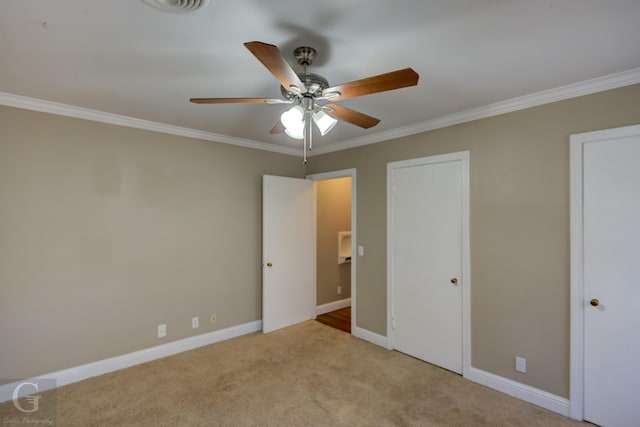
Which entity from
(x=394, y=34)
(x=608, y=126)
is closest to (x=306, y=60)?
(x=394, y=34)

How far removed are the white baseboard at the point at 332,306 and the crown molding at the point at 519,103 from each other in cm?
261

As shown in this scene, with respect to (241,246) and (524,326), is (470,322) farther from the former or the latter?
(241,246)

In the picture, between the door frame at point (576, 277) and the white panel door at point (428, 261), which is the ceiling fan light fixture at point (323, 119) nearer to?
the white panel door at point (428, 261)

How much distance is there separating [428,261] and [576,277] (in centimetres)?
118

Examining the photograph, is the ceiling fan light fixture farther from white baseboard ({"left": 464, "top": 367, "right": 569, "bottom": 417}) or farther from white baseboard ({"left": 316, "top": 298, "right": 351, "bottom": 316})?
white baseboard ({"left": 316, "top": 298, "right": 351, "bottom": 316})

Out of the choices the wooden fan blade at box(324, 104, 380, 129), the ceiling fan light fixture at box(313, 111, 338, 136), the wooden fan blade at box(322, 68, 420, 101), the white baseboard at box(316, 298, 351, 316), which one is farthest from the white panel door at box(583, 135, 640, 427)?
the white baseboard at box(316, 298, 351, 316)

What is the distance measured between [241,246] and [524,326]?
3.09m

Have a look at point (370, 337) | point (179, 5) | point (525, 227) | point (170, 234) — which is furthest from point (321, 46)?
point (370, 337)

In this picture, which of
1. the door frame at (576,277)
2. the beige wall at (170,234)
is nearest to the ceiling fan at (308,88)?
the beige wall at (170,234)

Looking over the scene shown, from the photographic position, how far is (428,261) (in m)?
3.19

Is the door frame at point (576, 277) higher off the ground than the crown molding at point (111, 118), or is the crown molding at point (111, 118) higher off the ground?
the crown molding at point (111, 118)

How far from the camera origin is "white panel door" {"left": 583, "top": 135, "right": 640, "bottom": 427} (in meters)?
2.11

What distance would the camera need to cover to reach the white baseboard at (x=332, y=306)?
4.81 meters

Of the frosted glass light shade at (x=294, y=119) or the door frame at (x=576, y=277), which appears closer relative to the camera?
the frosted glass light shade at (x=294, y=119)
